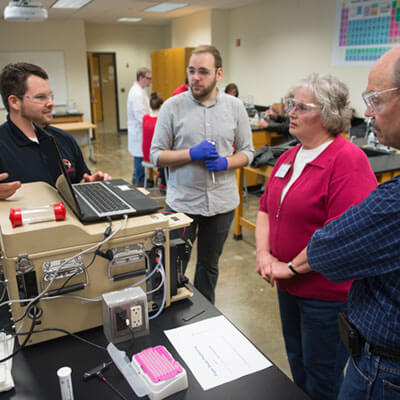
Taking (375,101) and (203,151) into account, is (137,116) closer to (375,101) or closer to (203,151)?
(203,151)

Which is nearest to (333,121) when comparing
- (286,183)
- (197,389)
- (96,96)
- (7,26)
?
(286,183)

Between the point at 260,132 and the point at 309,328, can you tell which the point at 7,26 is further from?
the point at 309,328

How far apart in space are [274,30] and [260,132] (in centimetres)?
236

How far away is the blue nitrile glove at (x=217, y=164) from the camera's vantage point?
1.91 m

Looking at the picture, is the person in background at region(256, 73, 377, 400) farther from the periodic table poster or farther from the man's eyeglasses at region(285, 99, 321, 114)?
the periodic table poster

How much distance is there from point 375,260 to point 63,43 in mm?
9018

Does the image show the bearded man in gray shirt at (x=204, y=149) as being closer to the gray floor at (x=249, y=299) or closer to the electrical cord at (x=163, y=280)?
the gray floor at (x=249, y=299)

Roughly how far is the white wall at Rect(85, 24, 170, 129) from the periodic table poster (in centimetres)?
600

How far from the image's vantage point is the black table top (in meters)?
0.90

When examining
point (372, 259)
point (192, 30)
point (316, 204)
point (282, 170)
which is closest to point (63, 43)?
point (192, 30)

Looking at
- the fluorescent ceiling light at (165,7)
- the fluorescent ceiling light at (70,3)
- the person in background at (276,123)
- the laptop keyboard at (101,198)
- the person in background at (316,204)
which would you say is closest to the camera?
the laptop keyboard at (101,198)

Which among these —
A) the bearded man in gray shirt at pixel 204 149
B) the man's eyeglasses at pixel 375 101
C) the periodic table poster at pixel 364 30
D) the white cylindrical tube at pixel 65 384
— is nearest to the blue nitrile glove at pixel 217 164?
the bearded man in gray shirt at pixel 204 149

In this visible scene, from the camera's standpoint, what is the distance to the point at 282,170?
148cm

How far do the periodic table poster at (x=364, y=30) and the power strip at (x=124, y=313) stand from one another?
451cm
